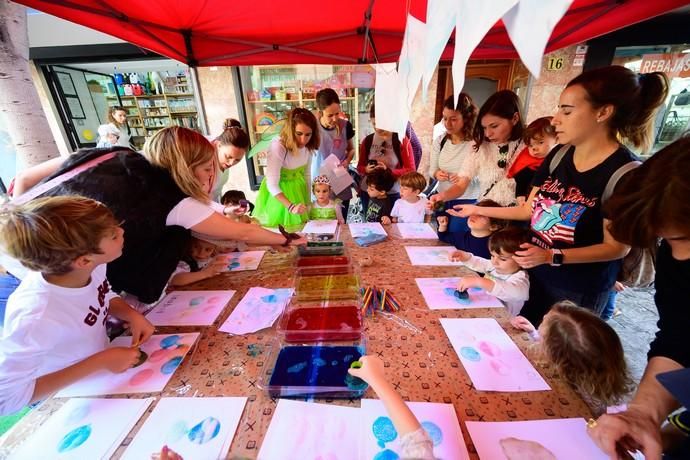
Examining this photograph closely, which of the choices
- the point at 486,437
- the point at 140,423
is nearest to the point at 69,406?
the point at 140,423

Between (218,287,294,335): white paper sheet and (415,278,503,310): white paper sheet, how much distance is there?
19.2 inches

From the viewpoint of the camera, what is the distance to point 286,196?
2049mm

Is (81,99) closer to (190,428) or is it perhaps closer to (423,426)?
(190,428)

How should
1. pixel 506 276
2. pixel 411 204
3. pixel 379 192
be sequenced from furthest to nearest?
1. pixel 379 192
2. pixel 411 204
3. pixel 506 276

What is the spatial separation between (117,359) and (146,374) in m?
0.07

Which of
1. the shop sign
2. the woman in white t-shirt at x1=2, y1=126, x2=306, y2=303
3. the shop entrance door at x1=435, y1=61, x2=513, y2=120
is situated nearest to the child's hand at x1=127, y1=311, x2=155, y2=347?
the woman in white t-shirt at x1=2, y1=126, x2=306, y2=303

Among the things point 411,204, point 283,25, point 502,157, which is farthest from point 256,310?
point 283,25

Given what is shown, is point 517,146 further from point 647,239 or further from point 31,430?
point 31,430

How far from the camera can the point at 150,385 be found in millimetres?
659

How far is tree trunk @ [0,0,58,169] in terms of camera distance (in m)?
1.19

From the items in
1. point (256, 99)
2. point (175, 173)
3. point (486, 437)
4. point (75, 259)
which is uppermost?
point (256, 99)

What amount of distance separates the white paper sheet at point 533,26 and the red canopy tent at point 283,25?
53.4 inches

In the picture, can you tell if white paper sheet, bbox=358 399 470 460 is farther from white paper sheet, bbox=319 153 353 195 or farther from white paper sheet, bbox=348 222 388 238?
white paper sheet, bbox=319 153 353 195

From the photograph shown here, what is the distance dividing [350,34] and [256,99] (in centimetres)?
231
